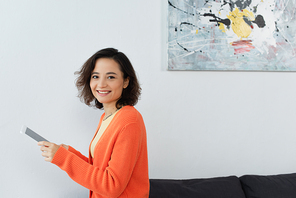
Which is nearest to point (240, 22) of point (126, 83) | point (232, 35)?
point (232, 35)

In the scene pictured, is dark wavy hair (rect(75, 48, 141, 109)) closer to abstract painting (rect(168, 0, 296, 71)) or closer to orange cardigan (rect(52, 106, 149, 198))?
orange cardigan (rect(52, 106, 149, 198))

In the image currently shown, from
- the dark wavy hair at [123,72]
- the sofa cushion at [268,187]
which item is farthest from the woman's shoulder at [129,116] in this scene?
the sofa cushion at [268,187]

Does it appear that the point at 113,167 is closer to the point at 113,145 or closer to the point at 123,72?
the point at 113,145

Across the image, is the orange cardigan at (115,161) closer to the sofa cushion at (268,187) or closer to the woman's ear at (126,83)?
the woman's ear at (126,83)

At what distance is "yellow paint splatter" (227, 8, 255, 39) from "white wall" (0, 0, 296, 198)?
0.96 feet

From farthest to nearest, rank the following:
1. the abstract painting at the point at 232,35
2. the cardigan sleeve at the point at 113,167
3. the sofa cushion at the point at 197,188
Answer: the abstract painting at the point at 232,35 < the sofa cushion at the point at 197,188 < the cardigan sleeve at the point at 113,167

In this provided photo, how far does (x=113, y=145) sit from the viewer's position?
87 cm

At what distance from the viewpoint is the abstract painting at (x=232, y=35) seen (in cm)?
151

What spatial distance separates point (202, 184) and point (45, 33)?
4.38 ft

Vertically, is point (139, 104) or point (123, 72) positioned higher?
point (123, 72)

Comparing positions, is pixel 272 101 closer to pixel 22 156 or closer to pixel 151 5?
pixel 151 5

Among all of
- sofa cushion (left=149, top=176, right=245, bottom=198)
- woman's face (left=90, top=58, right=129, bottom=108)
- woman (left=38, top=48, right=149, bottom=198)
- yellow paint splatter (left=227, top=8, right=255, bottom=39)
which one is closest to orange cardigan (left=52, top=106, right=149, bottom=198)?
woman (left=38, top=48, right=149, bottom=198)

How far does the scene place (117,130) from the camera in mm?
867

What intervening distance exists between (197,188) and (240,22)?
3.87ft
